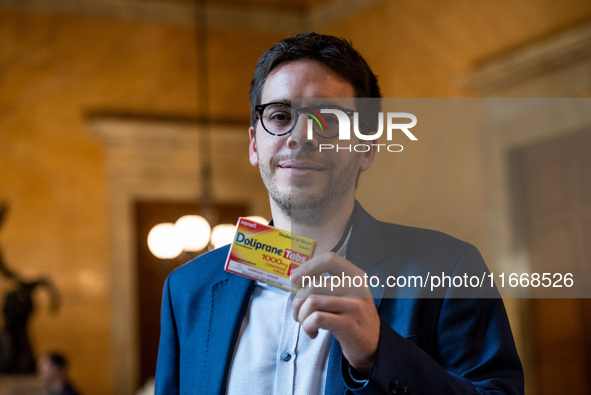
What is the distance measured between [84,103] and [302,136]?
7.89 m

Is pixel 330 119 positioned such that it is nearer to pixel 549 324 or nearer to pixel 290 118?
pixel 290 118

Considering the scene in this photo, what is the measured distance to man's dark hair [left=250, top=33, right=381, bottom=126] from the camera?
4.05 feet

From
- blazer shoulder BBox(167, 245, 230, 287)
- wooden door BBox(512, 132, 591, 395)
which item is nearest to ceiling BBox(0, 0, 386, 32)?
wooden door BBox(512, 132, 591, 395)

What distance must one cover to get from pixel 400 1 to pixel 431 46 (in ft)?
2.30

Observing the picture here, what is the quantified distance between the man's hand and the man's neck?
0.67ft

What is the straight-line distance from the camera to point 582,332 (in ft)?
21.0

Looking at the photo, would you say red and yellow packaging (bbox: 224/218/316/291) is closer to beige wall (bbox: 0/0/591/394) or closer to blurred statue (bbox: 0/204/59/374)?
beige wall (bbox: 0/0/591/394)

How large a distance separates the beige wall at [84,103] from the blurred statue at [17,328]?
1.52ft

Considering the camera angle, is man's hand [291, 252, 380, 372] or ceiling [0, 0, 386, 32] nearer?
man's hand [291, 252, 380, 372]

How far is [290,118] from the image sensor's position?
119cm

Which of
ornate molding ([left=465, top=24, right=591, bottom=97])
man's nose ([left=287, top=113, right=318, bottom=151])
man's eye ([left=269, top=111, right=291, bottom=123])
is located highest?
ornate molding ([left=465, top=24, right=591, bottom=97])

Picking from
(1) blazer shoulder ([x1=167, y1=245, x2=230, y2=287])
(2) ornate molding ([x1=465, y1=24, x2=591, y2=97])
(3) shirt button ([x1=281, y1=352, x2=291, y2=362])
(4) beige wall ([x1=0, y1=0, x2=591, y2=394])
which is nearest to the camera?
(3) shirt button ([x1=281, y1=352, x2=291, y2=362])

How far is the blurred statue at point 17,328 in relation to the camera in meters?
7.36

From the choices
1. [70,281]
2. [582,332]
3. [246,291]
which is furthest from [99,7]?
[246,291]
